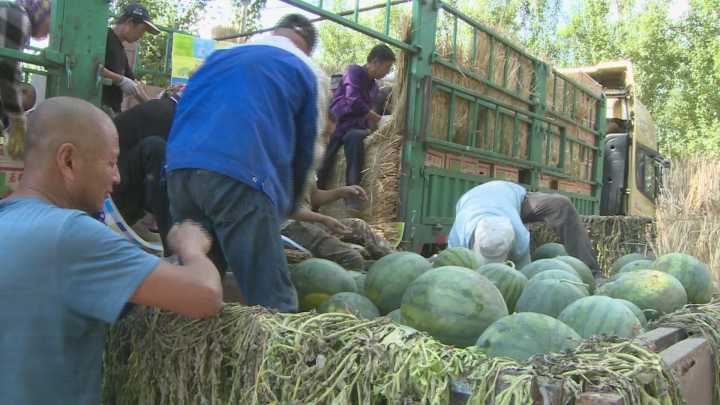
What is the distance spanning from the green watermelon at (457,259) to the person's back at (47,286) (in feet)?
7.06

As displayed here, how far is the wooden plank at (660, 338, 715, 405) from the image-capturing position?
6.12 ft

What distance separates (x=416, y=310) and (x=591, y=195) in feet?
29.7

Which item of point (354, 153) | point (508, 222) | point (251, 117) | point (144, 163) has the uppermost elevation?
point (354, 153)

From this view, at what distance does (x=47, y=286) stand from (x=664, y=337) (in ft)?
6.52

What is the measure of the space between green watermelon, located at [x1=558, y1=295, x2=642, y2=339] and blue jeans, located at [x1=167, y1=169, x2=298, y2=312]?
3.95ft

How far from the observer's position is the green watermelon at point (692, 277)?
3.51 m

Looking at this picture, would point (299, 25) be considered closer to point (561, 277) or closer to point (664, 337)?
point (561, 277)

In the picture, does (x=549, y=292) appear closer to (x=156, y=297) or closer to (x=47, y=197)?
(x=156, y=297)

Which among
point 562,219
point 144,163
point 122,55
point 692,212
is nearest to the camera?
point 144,163

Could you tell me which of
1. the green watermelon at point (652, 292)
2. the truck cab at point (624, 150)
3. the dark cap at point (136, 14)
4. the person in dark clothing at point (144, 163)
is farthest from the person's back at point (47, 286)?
the truck cab at point (624, 150)

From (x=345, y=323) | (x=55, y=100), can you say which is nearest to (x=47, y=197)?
(x=55, y=100)

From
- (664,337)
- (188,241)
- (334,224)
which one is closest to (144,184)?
(334,224)

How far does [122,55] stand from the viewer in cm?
512

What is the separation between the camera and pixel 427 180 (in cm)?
614
